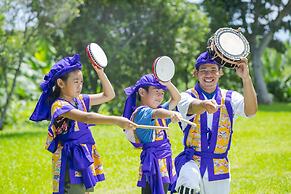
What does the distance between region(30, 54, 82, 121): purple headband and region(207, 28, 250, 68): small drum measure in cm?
101

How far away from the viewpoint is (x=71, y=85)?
476 cm

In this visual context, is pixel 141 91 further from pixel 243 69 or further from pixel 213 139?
pixel 243 69

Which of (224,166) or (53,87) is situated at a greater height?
(53,87)

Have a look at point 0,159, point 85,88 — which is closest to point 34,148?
point 0,159

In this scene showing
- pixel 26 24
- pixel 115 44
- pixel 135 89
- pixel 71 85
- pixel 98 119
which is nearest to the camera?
pixel 98 119

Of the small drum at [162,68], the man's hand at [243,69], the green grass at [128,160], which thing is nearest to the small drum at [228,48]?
the man's hand at [243,69]

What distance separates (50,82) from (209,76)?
3.90ft

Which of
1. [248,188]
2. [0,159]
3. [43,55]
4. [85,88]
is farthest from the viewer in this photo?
[43,55]

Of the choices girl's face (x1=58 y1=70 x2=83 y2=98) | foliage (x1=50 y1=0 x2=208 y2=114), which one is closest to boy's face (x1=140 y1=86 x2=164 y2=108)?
girl's face (x1=58 y1=70 x2=83 y2=98)

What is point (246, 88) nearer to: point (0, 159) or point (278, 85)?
point (0, 159)

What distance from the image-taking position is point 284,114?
18.1 metres

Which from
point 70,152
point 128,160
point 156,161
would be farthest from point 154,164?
point 128,160

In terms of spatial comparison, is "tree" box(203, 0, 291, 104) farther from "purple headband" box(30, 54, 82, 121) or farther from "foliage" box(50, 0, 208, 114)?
"purple headband" box(30, 54, 82, 121)

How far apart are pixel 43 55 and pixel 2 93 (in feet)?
12.4
